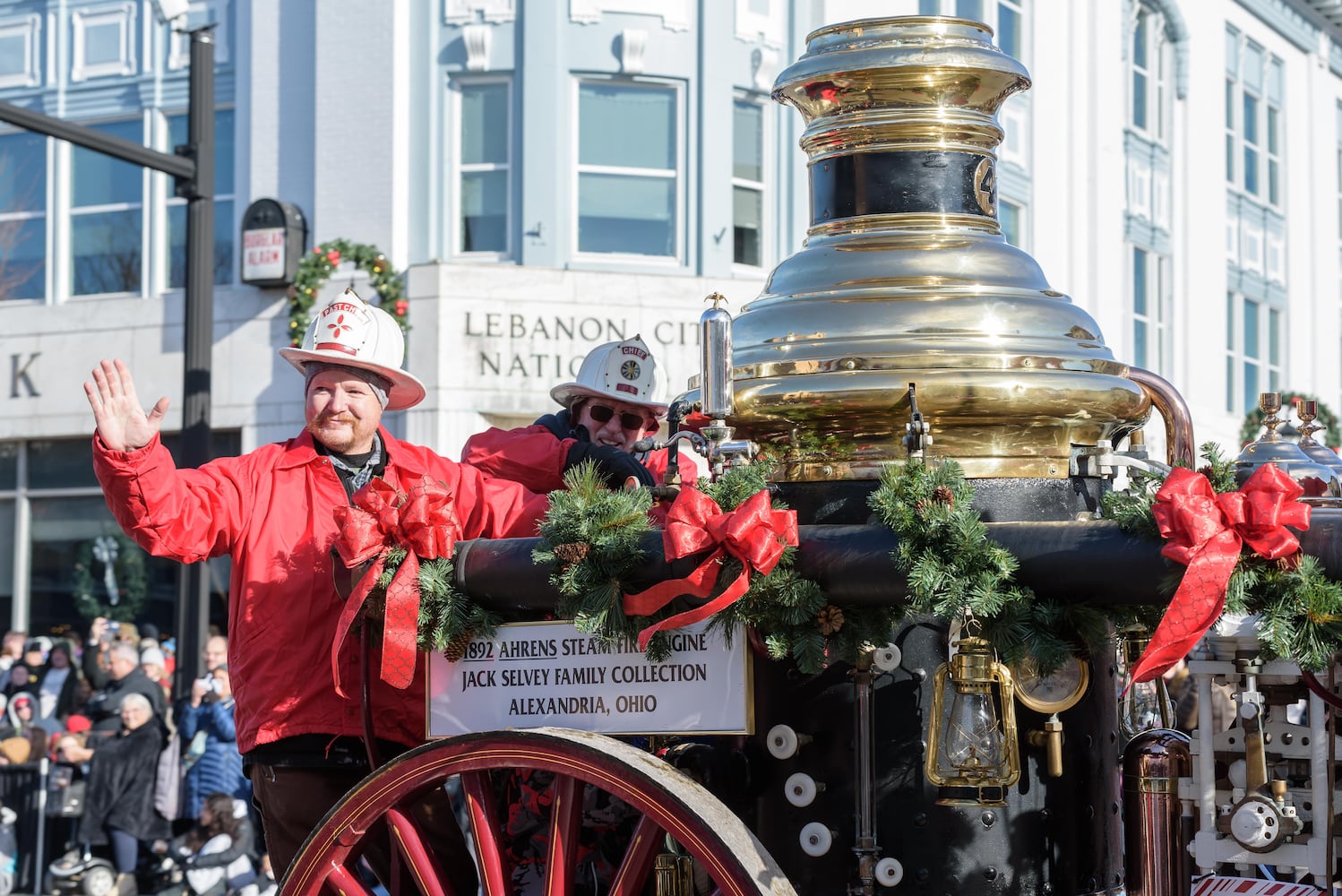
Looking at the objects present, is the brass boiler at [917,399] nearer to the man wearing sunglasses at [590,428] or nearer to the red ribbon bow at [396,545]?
the red ribbon bow at [396,545]

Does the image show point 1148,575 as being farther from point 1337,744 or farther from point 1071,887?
point 1071,887

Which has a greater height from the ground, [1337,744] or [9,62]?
[9,62]

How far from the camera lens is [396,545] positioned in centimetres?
367

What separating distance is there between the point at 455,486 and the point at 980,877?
59.8 inches

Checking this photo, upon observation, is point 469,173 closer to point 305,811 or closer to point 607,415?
point 607,415

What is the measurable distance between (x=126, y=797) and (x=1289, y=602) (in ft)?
28.5

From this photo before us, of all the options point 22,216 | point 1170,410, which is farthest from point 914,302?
point 22,216

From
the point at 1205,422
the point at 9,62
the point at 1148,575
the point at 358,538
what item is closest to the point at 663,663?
the point at 358,538

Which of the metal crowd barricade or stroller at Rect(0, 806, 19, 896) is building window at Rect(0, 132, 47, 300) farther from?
stroller at Rect(0, 806, 19, 896)

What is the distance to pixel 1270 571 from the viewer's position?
117 inches

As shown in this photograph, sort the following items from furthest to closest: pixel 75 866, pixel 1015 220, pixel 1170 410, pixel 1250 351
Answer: pixel 1250 351 → pixel 1015 220 → pixel 75 866 → pixel 1170 410

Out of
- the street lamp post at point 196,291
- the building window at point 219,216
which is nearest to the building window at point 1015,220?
the building window at point 219,216

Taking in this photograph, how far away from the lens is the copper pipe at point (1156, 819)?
3.33 metres

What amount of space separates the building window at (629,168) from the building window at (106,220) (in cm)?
443
